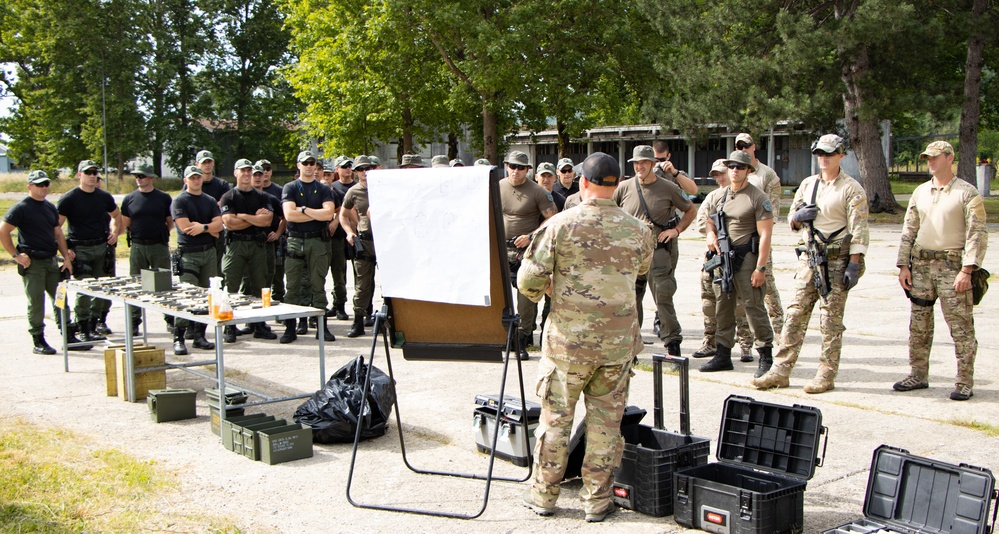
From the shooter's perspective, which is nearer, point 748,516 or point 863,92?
point 748,516

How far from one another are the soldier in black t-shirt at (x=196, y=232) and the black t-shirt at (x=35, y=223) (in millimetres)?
1291

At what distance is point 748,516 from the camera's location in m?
4.45

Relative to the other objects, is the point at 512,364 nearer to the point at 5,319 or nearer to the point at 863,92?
the point at 5,319

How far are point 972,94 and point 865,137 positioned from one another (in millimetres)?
3195

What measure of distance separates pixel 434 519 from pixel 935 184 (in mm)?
4964

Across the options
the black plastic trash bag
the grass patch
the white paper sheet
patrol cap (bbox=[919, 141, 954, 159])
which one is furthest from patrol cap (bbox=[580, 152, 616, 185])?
patrol cap (bbox=[919, 141, 954, 159])

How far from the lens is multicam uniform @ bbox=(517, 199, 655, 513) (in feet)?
15.4

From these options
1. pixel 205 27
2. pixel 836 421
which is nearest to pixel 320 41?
pixel 205 27

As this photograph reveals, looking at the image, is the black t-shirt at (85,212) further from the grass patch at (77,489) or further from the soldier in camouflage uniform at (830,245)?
the soldier in camouflage uniform at (830,245)

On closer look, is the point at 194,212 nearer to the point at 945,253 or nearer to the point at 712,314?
the point at 712,314

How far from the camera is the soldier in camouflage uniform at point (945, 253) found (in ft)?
23.1

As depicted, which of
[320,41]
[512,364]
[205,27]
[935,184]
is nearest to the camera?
[935,184]

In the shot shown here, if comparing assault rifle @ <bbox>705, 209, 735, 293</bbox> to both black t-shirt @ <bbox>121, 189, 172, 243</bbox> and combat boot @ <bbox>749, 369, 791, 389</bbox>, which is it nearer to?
combat boot @ <bbox>749, 369, 791, 389</bbox>

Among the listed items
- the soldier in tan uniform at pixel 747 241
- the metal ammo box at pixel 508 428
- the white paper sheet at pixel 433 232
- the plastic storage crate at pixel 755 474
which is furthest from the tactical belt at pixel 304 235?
the plastic storage crate at pixel 755 474
